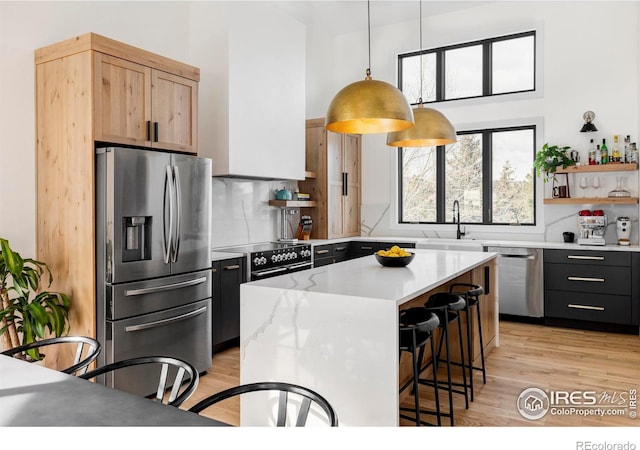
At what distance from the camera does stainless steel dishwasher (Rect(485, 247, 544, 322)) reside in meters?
5.12

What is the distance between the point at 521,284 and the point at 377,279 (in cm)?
306

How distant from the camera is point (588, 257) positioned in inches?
192

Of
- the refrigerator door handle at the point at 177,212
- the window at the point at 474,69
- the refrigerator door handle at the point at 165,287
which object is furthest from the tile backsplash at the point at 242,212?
the window at the point at 474,69

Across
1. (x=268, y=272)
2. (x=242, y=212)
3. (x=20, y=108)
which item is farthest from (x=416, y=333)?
(x=242, y=212)

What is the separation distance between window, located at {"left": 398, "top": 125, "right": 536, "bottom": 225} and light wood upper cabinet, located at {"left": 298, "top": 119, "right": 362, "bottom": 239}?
0.78m

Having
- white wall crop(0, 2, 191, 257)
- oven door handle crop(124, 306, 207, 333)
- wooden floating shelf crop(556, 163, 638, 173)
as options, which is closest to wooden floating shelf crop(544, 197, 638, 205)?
wooden floating shelf crop(556, 163, 638, 173)

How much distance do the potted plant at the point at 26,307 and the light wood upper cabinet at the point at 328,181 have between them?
3.44 m

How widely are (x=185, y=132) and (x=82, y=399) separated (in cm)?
272

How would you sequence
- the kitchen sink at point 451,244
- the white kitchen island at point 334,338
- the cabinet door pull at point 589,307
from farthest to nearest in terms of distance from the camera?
the kitchen sink at point 451,244, the cabinet door pull at point 589,307, the white kitchen island at point 334,338

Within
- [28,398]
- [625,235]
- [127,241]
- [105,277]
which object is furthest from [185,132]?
[625,235]

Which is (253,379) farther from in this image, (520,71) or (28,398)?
(520,71)

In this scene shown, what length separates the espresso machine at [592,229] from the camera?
5.04 metres

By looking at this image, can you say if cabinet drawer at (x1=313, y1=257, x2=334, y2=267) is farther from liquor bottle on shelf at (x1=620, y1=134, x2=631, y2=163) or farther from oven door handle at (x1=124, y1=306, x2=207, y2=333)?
liquor bottle on shelf at (x1=620, y1=134, x2=631, y2=163)

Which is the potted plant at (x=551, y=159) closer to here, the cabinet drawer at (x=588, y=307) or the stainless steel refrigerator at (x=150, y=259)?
the cabinet drawer at (x=588, y=307)
